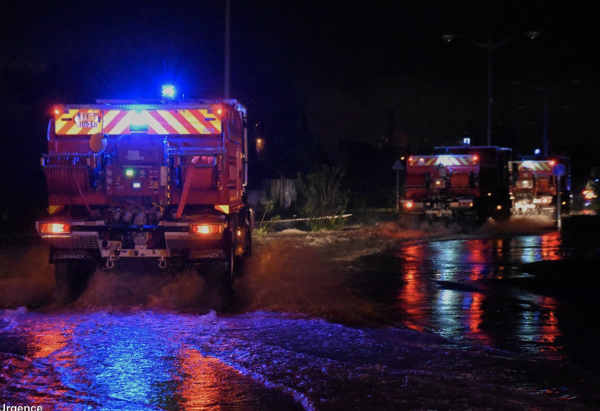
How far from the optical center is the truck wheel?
9836 mm

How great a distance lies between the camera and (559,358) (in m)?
7.08

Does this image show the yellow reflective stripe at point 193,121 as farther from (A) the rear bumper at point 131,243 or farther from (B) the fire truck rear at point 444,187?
(B) the fire truck rear at point 444,187

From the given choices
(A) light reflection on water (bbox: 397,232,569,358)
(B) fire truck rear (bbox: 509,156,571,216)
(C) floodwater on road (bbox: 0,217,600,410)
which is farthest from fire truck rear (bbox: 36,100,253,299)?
(B) fire truck rear (bbox: 509,156,571,216)

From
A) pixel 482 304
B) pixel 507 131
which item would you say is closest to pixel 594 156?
pixel 507 131

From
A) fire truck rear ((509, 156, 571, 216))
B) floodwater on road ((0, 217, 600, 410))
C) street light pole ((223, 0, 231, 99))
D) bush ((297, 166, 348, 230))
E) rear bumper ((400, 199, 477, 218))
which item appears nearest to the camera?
floodwater on road ((0, 217, 600, 410))

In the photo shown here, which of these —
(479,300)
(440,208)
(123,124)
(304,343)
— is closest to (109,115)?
(123,124)

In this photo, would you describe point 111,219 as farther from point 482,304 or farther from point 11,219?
point 11,219

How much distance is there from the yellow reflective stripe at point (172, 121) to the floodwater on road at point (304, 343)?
7.42 ft

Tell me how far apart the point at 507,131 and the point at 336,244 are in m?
71.7

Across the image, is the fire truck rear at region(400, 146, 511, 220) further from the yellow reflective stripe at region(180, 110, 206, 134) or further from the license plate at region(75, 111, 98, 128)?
the license plate at region(75, 111, 98, 128)

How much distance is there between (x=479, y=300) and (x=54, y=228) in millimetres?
6334

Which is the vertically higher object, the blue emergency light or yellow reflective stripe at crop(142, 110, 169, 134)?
the blue emergency light

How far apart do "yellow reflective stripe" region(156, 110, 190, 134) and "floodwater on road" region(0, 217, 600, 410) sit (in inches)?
89.1

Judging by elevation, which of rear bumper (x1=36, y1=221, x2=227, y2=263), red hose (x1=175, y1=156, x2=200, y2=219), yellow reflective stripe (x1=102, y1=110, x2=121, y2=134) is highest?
yellow reflective stripe (x1=102, y1=110, x2=121, y2=134)
